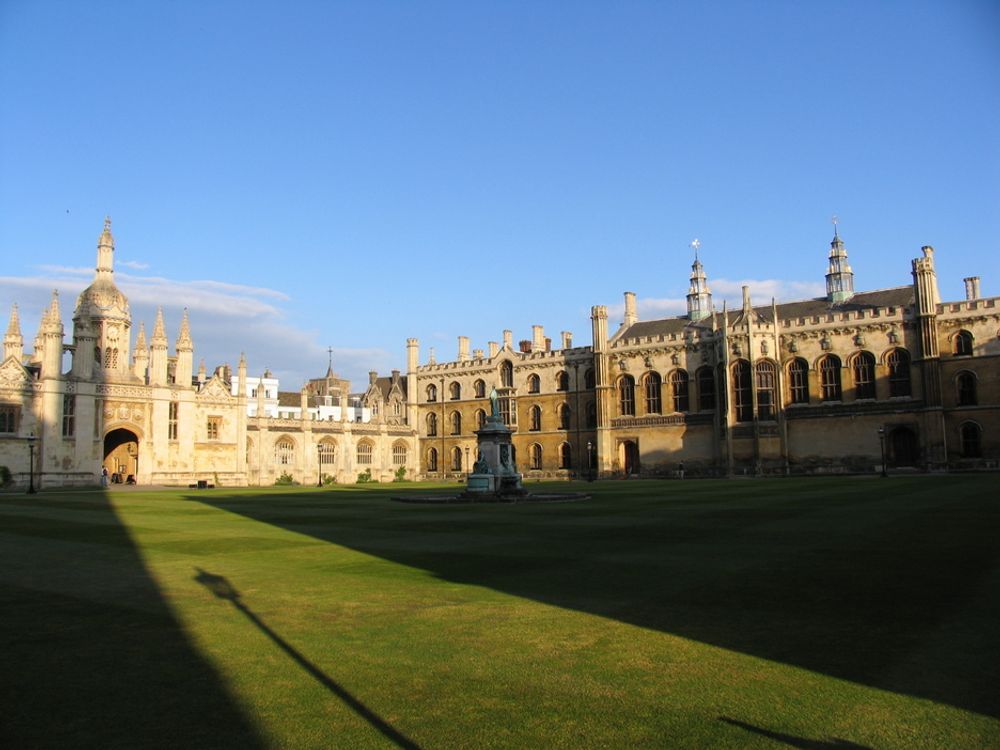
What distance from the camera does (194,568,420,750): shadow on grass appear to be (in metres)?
5.66

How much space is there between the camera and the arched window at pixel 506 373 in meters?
77.6

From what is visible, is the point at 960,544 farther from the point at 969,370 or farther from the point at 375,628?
the point at 969,370

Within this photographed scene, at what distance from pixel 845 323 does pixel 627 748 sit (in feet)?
193

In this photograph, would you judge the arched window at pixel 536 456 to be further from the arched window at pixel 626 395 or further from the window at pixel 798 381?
the window at pixel 798 381

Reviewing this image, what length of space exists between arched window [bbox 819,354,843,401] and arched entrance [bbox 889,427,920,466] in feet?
15.9

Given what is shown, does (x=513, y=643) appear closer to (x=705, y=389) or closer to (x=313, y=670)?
(x=313, y=670)

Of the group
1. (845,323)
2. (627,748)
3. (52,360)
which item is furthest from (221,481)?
(627,748)

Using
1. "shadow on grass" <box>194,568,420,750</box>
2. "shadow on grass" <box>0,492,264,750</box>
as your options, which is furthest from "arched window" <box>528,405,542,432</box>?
"shadow on grass" <box>194,568,420,750</box>

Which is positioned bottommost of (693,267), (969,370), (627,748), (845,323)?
(627,748)

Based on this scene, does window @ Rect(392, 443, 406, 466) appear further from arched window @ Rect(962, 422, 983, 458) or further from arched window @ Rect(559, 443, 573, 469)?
arched window @ Rect(962, 422, 983, 458)

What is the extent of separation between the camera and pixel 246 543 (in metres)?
17.4

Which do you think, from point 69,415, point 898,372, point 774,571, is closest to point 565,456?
point 898,372

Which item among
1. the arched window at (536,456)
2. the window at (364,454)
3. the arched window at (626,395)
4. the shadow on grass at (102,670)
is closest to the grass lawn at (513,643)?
the shadow on grass at (102,670)

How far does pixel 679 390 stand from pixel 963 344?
21.0 meters
